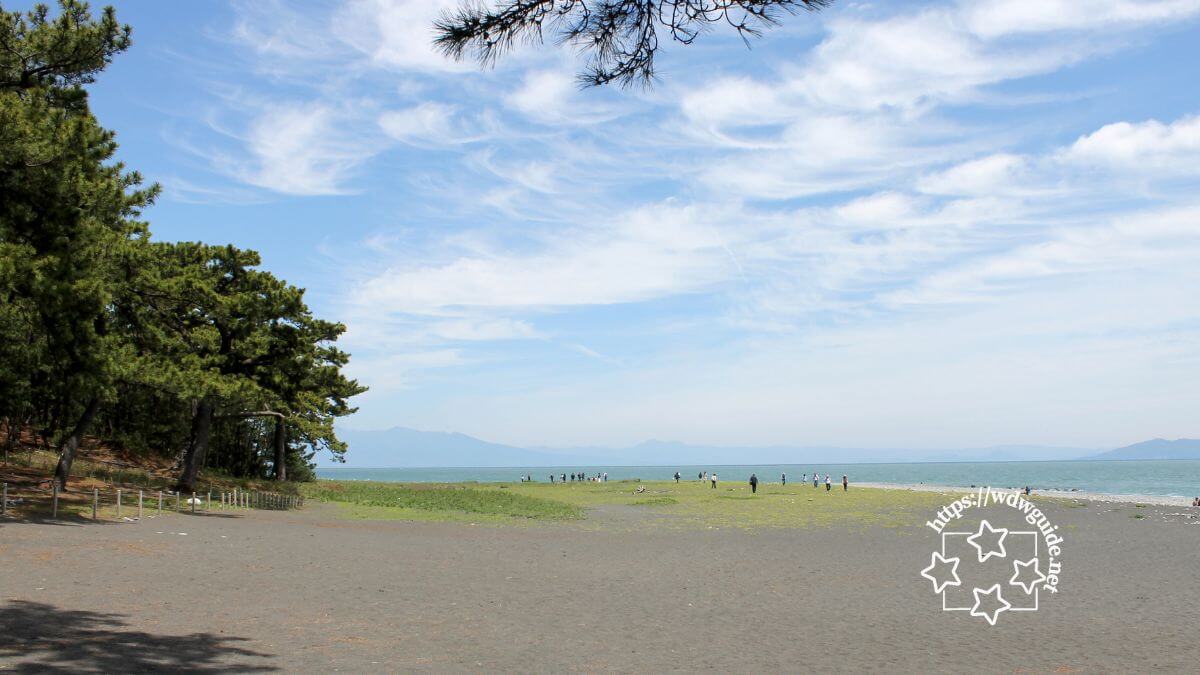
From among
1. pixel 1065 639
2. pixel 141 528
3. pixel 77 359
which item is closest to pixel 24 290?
pixel 77 359

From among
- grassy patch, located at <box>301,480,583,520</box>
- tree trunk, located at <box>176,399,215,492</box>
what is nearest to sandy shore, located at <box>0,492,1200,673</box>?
tree trunk, located at <box>176,399,215,492</box>

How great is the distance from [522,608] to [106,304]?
14105mm

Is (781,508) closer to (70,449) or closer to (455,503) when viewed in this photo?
(455,503)

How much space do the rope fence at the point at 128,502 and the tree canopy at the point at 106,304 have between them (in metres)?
1.83

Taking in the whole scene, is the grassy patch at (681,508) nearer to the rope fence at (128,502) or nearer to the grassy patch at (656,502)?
the grassy patch at (656,502)

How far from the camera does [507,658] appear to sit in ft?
36.8

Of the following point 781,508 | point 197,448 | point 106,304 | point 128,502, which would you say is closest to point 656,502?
point 781,508

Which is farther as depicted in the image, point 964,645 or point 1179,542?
point 1179,542

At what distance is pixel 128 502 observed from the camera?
28.7m

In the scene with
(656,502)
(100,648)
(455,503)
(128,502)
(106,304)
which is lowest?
(656,502)

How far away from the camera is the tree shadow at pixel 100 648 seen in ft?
29.7

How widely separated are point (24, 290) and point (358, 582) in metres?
11.7

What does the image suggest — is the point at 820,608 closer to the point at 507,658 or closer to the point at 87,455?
the point at 507,658

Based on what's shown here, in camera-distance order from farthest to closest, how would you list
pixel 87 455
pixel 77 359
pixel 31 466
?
pixel 87 455 → pixel 31 466 → pixel 77 359
